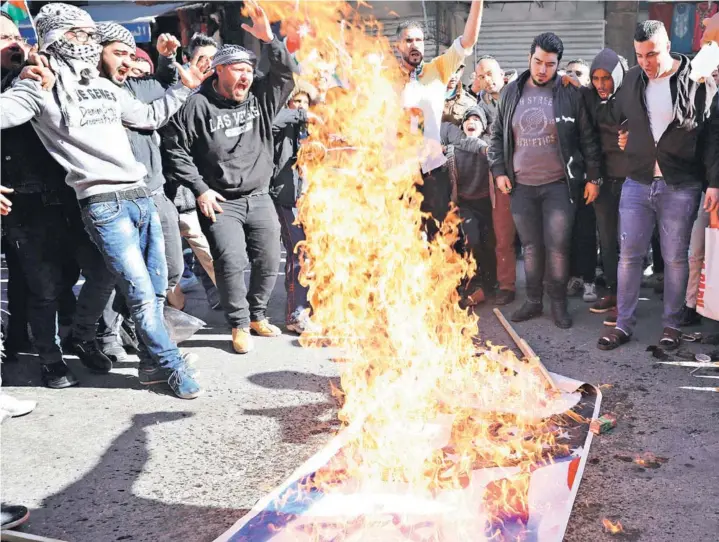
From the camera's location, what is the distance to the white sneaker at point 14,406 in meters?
4.54

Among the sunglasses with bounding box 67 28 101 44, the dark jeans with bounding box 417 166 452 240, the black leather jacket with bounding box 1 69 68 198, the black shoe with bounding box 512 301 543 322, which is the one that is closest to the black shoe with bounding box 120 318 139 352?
the black leather jacket with bounding box 1 69 68 198

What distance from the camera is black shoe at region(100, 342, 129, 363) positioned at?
5.62m

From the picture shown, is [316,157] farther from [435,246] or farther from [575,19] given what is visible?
[575,19]

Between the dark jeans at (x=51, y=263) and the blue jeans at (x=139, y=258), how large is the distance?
1.41ft

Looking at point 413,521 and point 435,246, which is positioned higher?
point 435,246

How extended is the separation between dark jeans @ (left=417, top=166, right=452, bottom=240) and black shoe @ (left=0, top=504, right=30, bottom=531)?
157 inches

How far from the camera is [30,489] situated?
11.9 feet

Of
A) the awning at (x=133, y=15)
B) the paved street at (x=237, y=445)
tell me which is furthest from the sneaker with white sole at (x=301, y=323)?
the awning at (x=133, y=15)

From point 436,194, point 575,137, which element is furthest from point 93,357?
→ point 575,137

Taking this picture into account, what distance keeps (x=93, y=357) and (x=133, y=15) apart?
1321 cm

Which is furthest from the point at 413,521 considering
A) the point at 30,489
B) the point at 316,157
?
the point at 316,157

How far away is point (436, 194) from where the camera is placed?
6402mm

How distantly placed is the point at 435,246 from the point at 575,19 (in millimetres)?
12696

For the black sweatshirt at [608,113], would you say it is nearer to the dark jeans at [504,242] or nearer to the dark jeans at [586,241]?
the dark jeans at [586,241]
